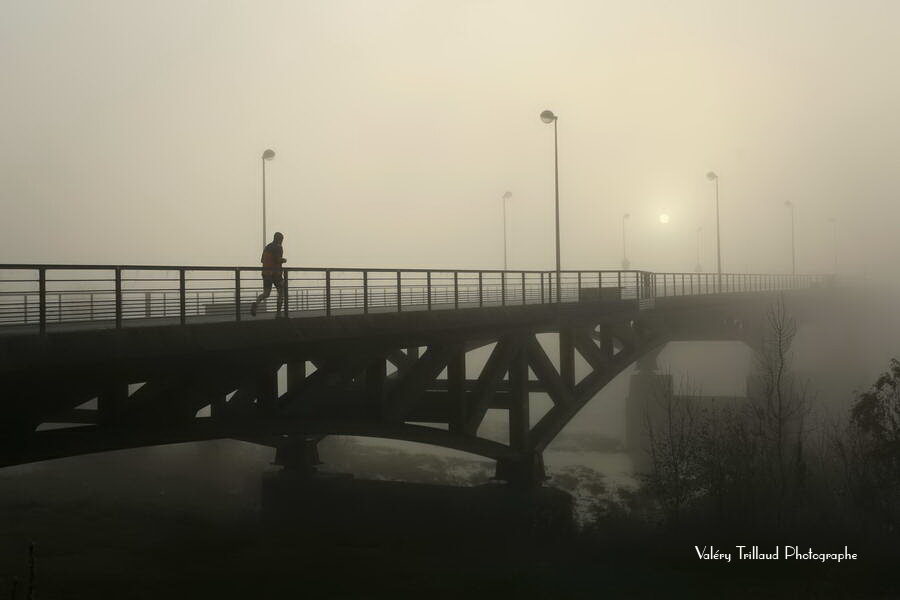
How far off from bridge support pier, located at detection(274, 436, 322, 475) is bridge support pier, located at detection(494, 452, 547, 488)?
868cm

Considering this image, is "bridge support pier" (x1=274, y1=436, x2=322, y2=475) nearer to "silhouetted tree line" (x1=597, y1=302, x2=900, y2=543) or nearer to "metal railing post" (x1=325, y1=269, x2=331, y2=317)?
"silhouetted tree line" (x1=597, y1=302, x2=900, y2=543)

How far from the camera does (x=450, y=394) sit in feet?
77.6

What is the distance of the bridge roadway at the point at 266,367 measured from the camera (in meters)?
12.8

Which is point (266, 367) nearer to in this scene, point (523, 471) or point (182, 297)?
point (182, 297)

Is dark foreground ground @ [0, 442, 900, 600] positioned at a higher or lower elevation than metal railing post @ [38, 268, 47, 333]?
lower

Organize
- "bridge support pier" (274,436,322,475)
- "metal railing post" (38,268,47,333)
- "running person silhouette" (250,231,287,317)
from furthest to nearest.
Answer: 1. "bridge support pier" (274,436,322,475)
2. "running person silhouette" (250,231,287,317)
3. "metal railing post" (38,268,47,333)

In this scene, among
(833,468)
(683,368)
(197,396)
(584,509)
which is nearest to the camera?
(197,396)

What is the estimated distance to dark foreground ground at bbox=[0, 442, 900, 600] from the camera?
58.9ft

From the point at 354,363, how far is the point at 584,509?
1338cm

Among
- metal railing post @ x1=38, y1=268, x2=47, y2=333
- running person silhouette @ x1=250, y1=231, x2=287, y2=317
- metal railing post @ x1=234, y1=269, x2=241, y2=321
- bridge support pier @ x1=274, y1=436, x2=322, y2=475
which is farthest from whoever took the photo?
bridge support pier @ x1=274, y1=436, x2=322, y2=475

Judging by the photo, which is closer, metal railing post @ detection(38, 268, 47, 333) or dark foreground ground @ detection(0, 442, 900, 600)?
metal railing post @ detection(38, 268, 47, 333)

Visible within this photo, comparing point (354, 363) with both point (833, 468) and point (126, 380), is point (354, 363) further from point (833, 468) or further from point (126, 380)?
point (833, 468)

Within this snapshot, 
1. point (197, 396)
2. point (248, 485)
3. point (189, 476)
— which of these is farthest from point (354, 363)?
point (189, 476)

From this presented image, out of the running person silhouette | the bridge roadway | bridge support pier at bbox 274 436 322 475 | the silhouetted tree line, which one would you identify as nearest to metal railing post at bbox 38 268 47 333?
the bridge roadway
